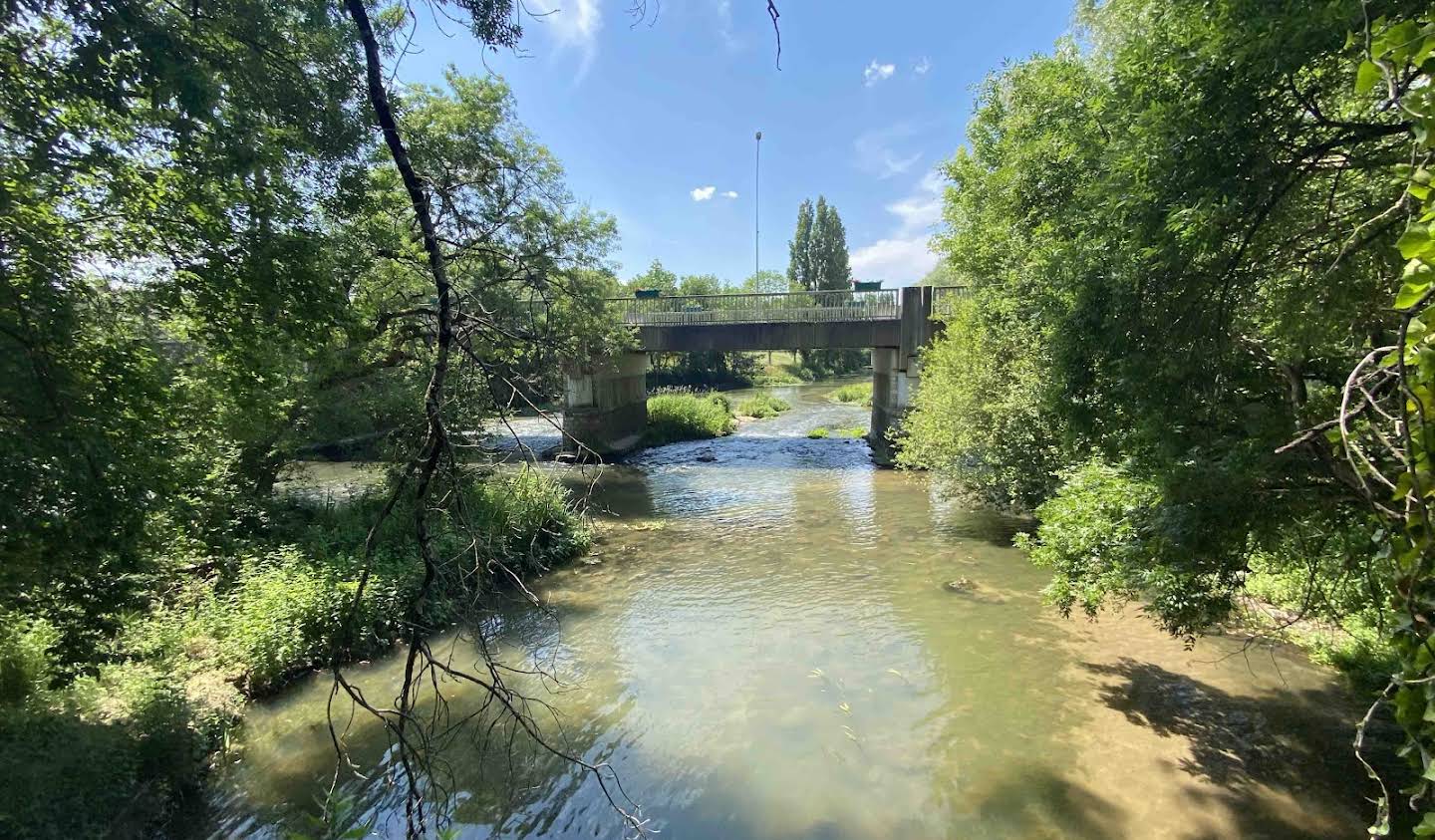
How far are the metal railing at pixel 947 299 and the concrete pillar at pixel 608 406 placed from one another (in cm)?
1235

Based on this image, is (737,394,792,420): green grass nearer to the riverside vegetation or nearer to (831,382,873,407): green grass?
(831,382,873,407): green grass

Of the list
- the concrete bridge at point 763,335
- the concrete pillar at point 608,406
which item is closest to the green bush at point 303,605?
the concrete pillar at point 608,406

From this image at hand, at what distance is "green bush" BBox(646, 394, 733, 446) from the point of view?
33781mm

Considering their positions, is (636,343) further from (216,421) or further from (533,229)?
(216,421)

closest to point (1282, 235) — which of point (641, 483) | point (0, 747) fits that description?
point (0, 747)

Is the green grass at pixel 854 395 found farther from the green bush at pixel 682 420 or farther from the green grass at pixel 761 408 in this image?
the green bush at pixel 682 420

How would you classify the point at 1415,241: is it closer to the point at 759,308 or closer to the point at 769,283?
the point at 759,308

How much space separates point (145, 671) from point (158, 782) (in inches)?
48.5

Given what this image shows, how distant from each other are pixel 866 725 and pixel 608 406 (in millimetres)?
23499

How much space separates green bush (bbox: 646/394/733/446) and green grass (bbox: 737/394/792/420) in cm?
683

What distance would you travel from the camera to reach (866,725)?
7695mm

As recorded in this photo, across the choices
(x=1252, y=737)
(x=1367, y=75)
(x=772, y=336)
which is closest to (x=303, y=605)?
(x=1367, y=75)

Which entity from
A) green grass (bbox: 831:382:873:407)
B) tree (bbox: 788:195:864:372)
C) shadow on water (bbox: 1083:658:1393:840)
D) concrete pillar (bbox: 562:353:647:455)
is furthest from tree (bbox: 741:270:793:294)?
shadow on water (bbox: 1083:658:1393:840)

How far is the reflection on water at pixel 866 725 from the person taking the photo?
6.15 m
